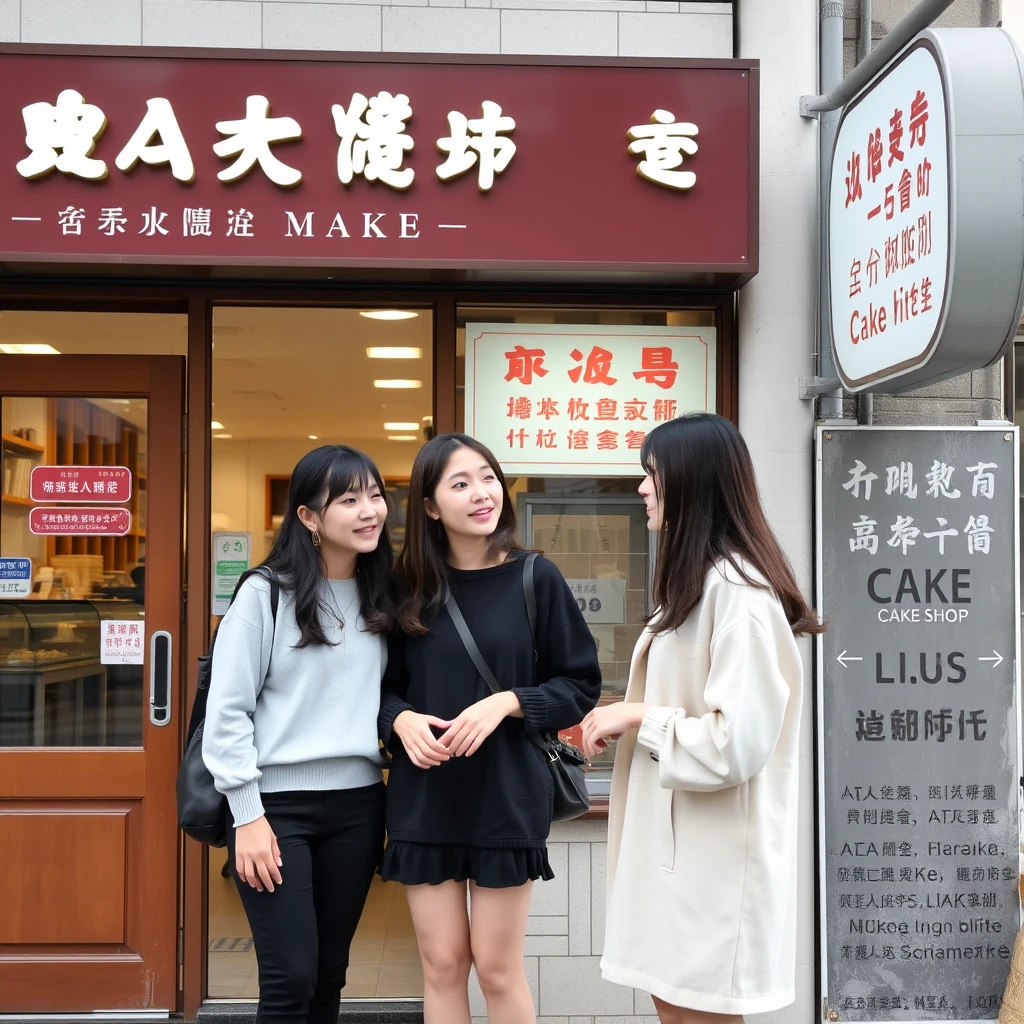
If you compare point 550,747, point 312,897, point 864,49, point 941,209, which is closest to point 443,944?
point 312,897

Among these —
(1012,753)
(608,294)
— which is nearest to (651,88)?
(608,294)

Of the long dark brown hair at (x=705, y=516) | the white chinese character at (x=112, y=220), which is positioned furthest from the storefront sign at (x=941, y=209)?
the white chinese character at (x=112, y=220)

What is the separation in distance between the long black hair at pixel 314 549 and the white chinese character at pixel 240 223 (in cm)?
125

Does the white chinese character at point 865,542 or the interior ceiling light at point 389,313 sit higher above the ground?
the interior ceiling light at point 389,313

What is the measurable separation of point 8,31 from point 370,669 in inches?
110

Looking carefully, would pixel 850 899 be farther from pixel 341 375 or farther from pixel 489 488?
pixel 341 375

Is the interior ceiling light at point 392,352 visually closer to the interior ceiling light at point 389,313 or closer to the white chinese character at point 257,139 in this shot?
the interior ceiling light at point 389,313

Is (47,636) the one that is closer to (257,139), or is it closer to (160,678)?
(160,678)

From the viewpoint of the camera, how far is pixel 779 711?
206cm

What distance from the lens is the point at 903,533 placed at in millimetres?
3703

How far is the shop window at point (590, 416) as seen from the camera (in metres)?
3.86

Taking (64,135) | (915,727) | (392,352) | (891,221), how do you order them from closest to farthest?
(891,221)
(64,135)
(915,727)
(392,352)

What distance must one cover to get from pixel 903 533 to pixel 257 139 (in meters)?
2.64

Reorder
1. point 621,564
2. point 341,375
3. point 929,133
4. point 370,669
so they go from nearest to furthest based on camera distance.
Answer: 1. point 370,669
2. point 929,133
3. point 621,564
4. point 341,375
